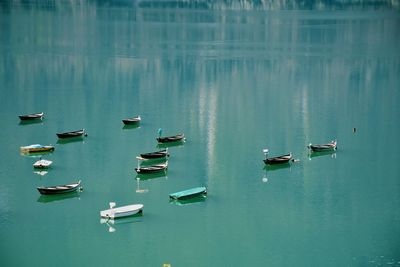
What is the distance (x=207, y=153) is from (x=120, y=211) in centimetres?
1139

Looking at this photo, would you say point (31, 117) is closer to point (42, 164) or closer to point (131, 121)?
point (131, 121)

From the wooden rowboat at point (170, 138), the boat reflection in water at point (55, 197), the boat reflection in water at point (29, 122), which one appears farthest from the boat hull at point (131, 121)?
the boat reflection in water at point (55, 197)

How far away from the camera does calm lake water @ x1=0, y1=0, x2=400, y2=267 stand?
29000 mm

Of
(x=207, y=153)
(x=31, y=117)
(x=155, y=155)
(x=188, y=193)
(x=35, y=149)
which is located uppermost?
(x=31, y=117)

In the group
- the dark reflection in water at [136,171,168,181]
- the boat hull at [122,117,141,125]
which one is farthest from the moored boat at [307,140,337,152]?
the boat hull at [122,117,141,125]

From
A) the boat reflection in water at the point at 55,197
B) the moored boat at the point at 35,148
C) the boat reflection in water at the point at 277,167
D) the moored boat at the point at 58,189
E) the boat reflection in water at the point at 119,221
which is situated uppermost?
the moored boat at the point at 35,148

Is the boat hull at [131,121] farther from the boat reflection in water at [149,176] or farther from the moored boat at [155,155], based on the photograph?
the boat reflection in water at [149,176]

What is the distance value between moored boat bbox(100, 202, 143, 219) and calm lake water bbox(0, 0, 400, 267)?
0.34 meters

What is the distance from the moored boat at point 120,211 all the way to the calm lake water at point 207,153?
→ 1.12 ft

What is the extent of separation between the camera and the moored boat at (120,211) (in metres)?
30.4

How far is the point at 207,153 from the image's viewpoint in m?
40.9

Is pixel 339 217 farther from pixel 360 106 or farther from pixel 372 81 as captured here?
pixel 372 81

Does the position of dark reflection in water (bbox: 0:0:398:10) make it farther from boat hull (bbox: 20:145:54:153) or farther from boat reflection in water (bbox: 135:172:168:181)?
boat reflection in water (bbox: 135:172:168:181)

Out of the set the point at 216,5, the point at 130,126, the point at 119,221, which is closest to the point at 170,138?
the point at 130,126
